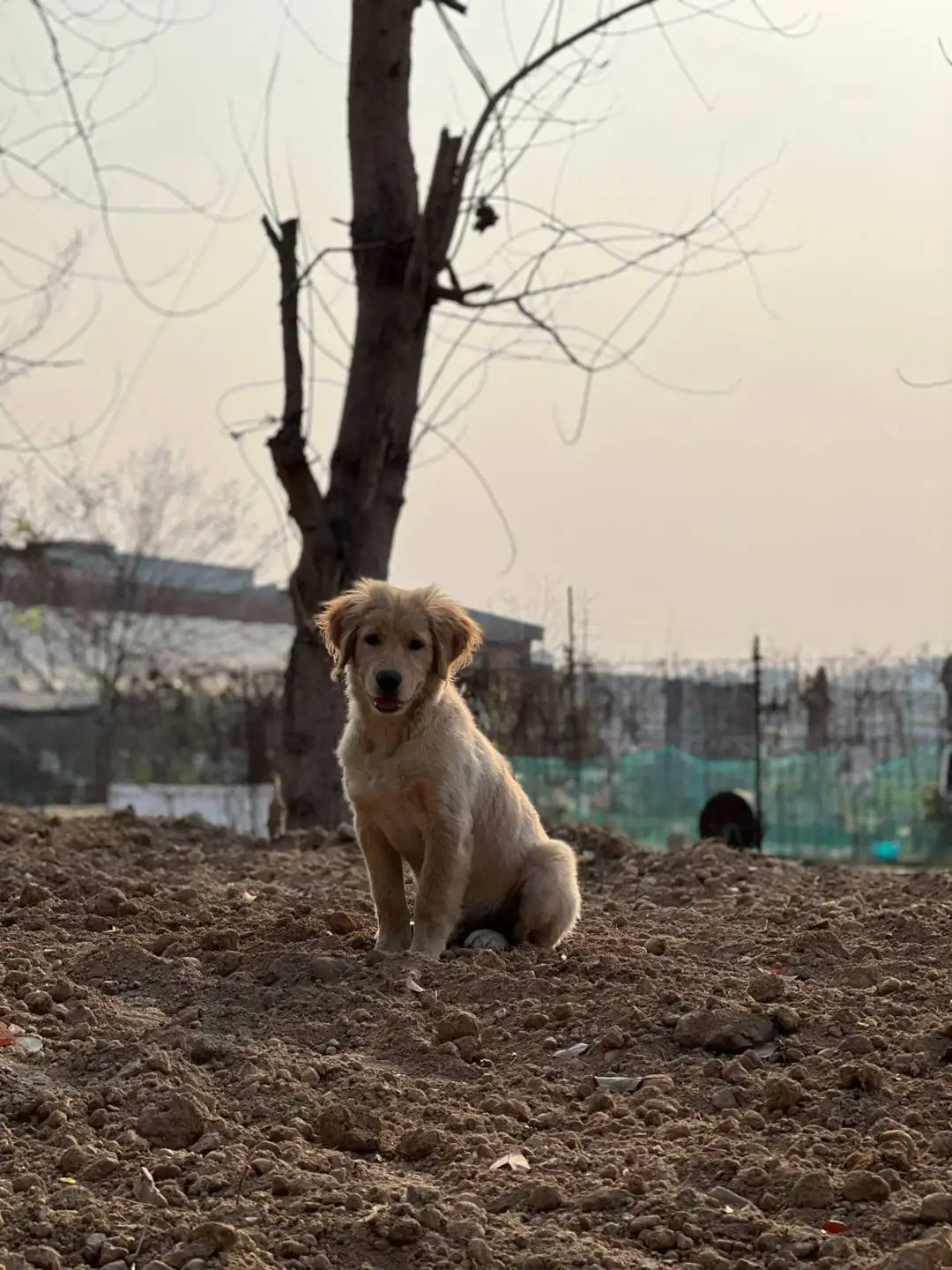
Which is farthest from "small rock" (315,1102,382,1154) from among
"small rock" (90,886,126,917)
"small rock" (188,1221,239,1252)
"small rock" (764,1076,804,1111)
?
"small rock" (90,886,126,917)

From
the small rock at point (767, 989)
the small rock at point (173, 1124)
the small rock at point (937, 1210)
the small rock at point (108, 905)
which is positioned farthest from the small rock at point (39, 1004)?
the small rock at point (937, 1210)

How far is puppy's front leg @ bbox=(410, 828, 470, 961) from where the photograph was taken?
615 cm

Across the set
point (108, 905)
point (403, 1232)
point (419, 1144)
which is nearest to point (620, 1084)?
point (419, 1144)

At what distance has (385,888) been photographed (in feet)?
20.9

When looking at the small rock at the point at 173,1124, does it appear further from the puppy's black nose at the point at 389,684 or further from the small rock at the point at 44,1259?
the puppy's black nose at the point at 389,684

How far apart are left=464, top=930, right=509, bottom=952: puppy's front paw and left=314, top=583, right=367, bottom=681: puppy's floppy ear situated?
4.20 ft

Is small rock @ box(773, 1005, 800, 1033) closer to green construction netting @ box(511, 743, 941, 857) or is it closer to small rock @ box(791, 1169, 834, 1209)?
small rock @ box(791, 1169, 834, 1209)

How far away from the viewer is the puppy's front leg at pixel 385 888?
634 cm

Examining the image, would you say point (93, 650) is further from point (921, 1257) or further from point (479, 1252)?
point (921, 1257)

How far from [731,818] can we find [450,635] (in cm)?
708

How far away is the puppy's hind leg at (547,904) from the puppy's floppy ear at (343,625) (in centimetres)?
123

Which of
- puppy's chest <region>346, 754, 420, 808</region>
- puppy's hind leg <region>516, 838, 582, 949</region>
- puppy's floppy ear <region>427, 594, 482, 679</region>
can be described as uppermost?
puppy's floppy ear <region>427, 594, 482, 679</region>

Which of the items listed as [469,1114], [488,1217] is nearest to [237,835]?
[469,1114]

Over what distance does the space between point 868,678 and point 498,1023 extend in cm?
1177
